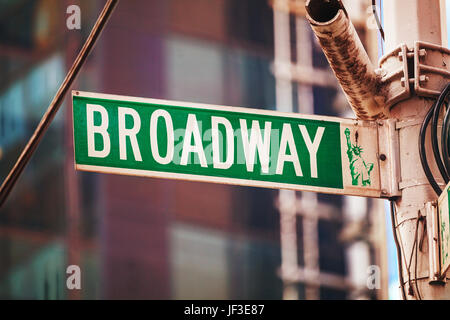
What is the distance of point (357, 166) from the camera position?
203 inches

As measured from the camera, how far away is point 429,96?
17.0 feet

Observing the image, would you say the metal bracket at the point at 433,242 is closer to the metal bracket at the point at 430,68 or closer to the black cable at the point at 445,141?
the black cable at the point at 445,141

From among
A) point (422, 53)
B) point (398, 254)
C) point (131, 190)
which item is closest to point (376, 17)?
point (422, 53)

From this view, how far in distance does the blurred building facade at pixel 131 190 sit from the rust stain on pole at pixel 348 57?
15.7 metres

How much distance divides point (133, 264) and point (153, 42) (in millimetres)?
4282

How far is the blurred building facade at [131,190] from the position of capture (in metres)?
21.0

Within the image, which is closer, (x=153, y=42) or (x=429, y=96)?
(x=429, y=96)

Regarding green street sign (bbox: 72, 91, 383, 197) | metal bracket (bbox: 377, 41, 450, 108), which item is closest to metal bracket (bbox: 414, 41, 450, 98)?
metal bracket (bbox: 377, 41, 450, 108)

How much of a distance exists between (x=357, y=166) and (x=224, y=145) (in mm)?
596

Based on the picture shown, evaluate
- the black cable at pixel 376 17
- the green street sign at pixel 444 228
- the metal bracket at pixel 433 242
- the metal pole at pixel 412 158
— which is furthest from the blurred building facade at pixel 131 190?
the green street sign at pixel 444 228

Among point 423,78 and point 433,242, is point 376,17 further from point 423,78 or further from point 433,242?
point 433,242

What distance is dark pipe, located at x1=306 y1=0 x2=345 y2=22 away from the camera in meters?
4.98
